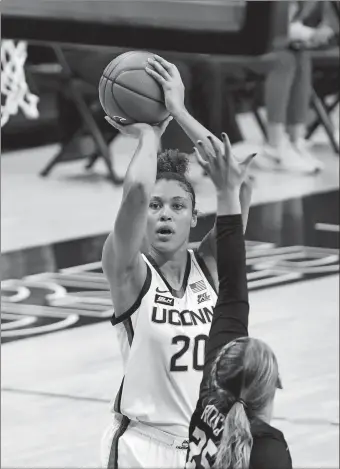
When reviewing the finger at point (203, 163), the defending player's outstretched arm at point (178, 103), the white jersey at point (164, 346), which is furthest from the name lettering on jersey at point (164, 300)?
the finger at point (203, 163)

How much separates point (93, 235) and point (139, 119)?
21.4ft

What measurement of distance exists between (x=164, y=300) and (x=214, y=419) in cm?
95

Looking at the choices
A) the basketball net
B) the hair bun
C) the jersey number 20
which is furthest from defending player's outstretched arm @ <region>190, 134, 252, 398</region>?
the basketball net

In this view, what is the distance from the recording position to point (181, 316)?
4.12m

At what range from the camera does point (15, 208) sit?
11688 mm

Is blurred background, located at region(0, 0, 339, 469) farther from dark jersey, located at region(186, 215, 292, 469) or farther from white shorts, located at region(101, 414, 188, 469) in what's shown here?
dark jersey, located at region(186, 215, 292, 469)

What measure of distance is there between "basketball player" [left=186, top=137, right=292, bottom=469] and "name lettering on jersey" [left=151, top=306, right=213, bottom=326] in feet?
2.35

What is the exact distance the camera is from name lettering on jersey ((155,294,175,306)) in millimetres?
4152

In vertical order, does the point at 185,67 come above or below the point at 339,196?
above

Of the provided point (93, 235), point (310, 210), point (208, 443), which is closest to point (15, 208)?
point (93, 235)

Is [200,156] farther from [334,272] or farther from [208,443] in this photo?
[334,272]

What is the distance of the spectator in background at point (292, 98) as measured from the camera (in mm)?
13195

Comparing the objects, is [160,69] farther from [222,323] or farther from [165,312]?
[222,323]

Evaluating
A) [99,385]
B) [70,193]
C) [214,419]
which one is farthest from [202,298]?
[70,193]
